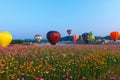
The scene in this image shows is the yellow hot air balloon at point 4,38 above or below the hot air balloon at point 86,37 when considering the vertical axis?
below

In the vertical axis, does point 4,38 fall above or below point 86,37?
below

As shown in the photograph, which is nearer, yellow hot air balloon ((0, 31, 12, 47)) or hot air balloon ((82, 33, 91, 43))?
yellow hot air balloon ((0, 31, 12, 47))

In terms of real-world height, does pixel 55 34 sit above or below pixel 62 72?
above

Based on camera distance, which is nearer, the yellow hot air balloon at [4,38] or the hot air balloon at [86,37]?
the yellow hot air balloon at [4,38]

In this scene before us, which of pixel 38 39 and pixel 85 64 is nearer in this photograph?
pixel 85 64

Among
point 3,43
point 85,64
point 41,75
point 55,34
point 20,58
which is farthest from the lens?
point 55,34

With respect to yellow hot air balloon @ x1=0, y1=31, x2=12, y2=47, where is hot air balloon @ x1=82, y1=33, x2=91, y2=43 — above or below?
above

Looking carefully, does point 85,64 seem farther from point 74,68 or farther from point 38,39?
point 38,39

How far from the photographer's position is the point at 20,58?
37.8 ft

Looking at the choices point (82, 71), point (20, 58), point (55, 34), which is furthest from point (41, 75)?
point (55, 34)

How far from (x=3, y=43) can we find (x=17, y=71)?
16269 mm

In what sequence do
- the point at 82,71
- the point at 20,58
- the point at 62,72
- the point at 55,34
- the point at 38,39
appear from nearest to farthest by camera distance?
the point at 62,72
the point at 82,71
the point at 20,58
the point at 55,34
the point at 38,39

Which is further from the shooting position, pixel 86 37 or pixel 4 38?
pixel 86 37

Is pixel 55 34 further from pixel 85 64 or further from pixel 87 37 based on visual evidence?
pixel 85 64
